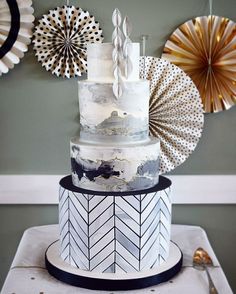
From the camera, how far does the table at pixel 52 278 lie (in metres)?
1.19

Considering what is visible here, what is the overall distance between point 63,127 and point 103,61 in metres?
0.60

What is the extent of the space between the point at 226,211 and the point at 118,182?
29.3 inches

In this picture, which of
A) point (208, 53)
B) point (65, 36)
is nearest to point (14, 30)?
point (65, 36)

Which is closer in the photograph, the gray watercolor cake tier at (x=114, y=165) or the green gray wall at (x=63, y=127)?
the gray watercolor cake tier at (x=114, y=165)

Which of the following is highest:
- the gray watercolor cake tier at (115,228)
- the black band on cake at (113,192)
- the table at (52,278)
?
the black band on cake at (113,192)

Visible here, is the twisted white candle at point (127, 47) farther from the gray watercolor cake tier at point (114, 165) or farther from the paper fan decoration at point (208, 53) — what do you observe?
the paper fan decoration at point (208, 53)

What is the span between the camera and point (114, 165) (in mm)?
1188

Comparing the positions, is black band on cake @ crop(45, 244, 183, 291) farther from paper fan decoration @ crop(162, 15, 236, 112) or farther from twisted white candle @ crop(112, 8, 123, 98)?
paper fan decoration @ crop(162, 15, 236, 112)

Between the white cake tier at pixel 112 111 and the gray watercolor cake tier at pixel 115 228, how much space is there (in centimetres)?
16

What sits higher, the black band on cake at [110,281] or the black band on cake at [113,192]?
the black band on cake at [113,192]

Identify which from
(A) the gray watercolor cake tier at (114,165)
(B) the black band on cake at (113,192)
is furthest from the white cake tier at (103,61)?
(B) the black band on cake at (113,192)

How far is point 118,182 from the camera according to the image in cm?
121

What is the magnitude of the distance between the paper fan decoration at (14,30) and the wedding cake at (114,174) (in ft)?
1.77

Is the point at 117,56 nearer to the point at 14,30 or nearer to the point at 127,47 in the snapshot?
the point at 127,47
